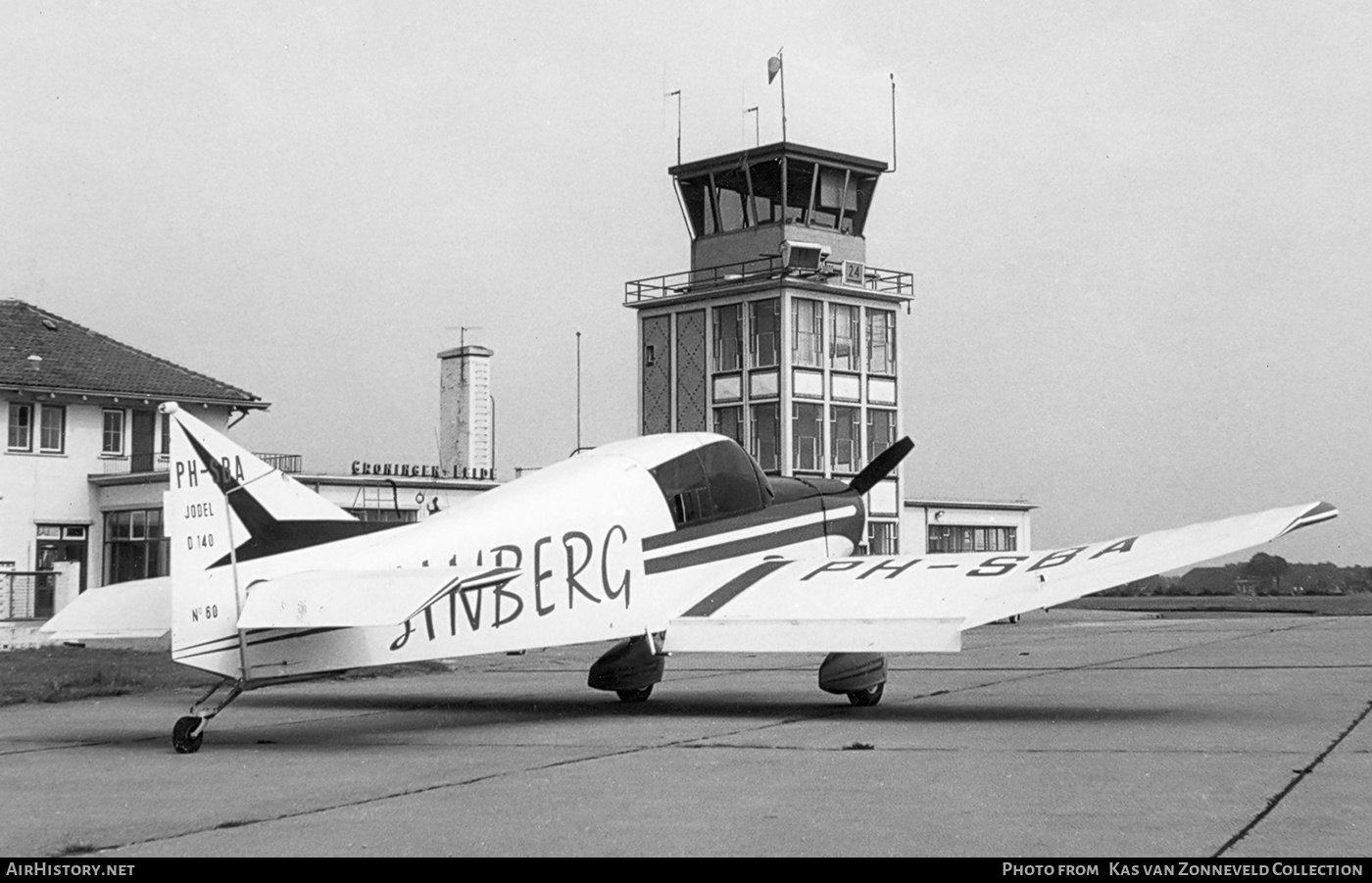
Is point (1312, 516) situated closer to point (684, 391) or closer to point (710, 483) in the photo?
point (710, 483)

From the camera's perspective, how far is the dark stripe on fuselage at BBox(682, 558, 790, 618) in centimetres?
1405

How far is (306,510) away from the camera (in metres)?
11.7

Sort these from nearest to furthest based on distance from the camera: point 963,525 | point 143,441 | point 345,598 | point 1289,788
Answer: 1. point 1289,788
2. point 345,598
3. point 143,441
4. point 963,525

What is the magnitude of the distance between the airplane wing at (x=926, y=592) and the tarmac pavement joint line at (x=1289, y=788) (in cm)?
185

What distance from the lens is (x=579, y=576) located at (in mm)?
13039

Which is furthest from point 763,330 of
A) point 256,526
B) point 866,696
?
point 256,526

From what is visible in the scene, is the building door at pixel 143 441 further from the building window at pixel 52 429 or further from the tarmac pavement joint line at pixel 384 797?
the tarmac pavement joint line at pixel 384 797

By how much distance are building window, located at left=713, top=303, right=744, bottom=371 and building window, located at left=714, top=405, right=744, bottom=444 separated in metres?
1.46

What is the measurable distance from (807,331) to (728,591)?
42.7 m

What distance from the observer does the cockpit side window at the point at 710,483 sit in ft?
47.4

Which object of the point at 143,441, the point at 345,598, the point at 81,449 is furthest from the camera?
the point at 143,441

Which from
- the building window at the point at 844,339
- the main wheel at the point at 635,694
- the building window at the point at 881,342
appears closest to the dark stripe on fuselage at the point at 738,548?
the main wheel at the point at 635,694

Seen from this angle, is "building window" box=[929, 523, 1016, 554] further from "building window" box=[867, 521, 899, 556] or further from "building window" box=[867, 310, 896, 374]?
"building window" box=[867, 310, 896, 374]
